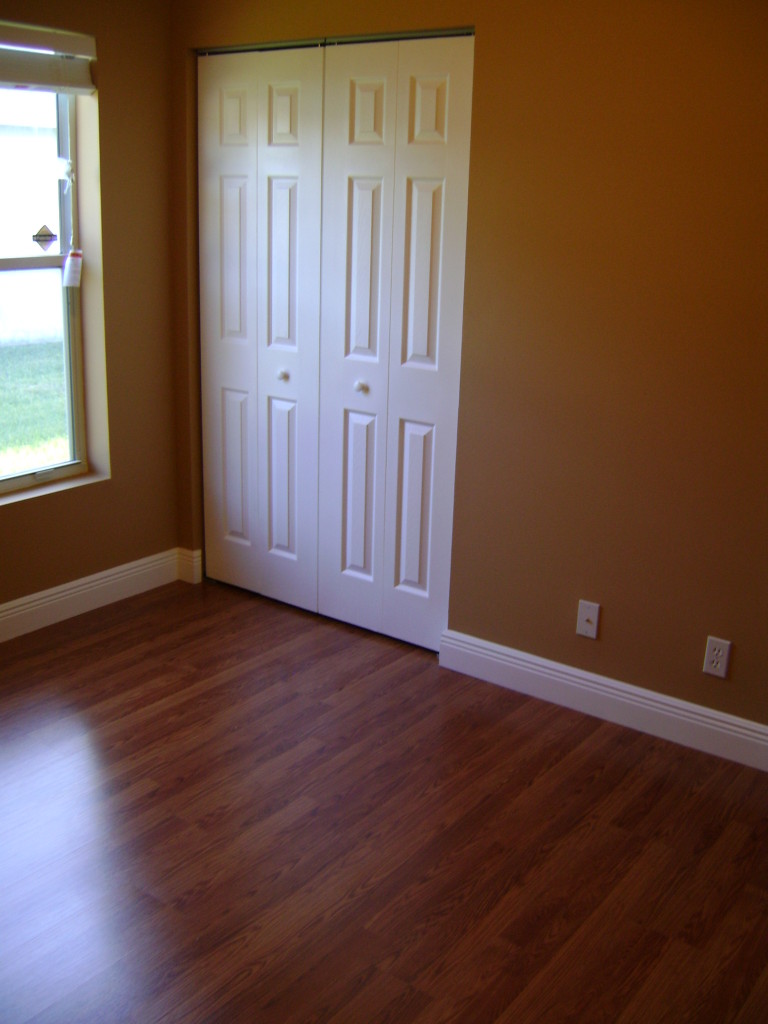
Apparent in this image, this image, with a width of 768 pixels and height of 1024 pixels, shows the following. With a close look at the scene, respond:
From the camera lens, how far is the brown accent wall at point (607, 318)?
2.85 m

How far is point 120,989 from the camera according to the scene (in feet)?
7.11

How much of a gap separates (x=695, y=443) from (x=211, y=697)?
1724 mm

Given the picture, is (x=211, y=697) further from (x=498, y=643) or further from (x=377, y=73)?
(x=377, y=73)

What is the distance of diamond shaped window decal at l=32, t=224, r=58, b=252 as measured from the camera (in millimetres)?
3729

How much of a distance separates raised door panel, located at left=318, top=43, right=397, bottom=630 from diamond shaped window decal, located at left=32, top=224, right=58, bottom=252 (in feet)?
3.24

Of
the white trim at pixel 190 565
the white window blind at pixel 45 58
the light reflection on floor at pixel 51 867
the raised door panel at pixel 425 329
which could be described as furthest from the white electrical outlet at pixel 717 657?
the white window blind at pixel 45 58

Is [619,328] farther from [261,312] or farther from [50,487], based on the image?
[50,487]

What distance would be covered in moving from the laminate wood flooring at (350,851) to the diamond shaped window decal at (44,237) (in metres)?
1.45

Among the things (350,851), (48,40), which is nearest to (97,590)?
(350,851)

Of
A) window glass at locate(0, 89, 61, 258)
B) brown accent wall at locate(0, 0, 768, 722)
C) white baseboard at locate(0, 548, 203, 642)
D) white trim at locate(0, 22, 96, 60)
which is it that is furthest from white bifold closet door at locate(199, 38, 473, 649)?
window glass at locate(0, 89, 61, 258)

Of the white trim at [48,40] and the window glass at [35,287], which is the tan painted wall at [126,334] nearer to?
the white trim at [48,40]

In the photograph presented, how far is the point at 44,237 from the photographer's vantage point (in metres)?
3.74

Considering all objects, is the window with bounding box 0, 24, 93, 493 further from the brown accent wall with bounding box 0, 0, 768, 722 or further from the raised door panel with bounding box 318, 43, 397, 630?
the raised door panel with bounding box 318, 43, 397, 630

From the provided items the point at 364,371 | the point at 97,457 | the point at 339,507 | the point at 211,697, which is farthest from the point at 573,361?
the point at 97,457
